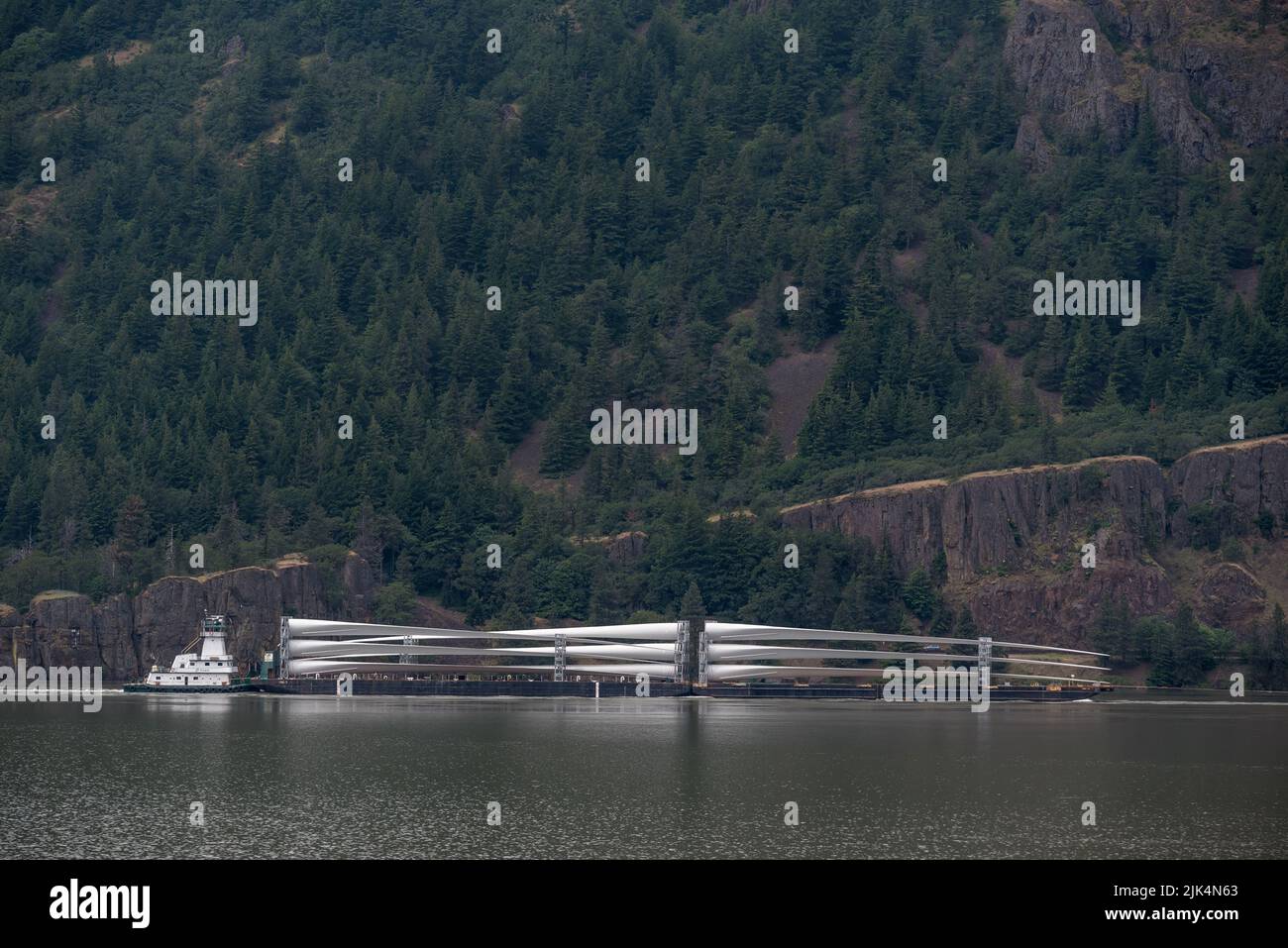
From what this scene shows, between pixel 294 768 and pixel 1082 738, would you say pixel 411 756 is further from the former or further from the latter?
pixel 1082 738

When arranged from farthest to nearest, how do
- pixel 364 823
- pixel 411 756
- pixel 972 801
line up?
pixel 411 756 → pixel 972 801 → pixel 364 823

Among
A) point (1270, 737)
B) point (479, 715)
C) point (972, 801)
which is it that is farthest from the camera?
point (479, 715)
